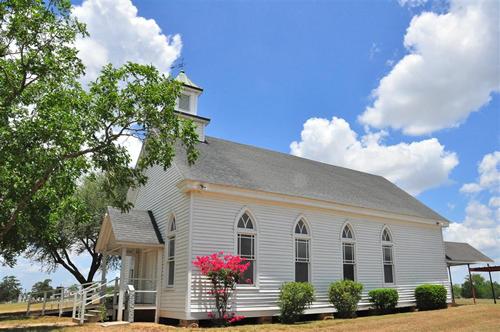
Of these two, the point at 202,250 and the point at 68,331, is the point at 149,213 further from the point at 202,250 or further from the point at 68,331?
the point at 68,331

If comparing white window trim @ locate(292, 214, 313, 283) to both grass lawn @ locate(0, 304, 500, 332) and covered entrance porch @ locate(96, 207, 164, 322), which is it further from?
covered entrance porch @ locate(96, 207, 164, 322)

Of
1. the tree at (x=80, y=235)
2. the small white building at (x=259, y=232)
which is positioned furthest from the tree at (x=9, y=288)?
the small white building at (x=259, y=232)

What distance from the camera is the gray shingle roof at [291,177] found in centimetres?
1761

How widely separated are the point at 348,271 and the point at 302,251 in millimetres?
3049

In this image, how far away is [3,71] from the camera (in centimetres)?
1337

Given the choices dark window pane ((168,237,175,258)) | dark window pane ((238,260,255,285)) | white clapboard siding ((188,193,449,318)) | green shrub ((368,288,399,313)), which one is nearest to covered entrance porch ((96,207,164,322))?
dark window pane ((168,237,175,258))

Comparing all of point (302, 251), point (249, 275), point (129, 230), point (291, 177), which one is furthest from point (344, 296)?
point (129, 230)

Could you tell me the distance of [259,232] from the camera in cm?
1728

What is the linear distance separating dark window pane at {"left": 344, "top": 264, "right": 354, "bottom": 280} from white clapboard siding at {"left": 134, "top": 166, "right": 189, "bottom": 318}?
7989mm

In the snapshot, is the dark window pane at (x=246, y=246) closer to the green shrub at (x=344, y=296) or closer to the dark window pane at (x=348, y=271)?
the green shrub at (x=344, y=296)

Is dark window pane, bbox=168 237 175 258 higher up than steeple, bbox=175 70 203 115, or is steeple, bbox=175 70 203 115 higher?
steeple, bbox=175 70 203 115

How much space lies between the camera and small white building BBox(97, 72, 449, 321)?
16172 millimetres

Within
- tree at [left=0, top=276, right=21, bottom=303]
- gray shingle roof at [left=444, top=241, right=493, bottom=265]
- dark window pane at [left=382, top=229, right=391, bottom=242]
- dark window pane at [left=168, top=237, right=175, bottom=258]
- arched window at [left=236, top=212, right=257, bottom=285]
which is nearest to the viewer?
arched window at [left=236, top=212, right=257, bottom=285]

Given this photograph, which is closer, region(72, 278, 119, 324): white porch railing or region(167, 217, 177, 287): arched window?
region(72, 278, 119, 324): white porch railing
